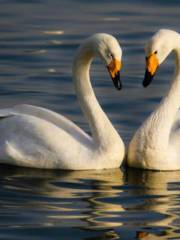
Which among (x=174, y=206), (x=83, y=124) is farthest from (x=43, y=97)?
(x=174, y=206)

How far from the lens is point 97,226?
11.3 meters

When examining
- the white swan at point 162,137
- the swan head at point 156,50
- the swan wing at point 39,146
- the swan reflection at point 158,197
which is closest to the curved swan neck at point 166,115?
the white swan at point 162,137

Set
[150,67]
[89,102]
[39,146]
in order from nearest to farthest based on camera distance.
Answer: [150,67] → [39,146] → [89,102]

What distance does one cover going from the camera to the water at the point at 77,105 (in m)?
11.3

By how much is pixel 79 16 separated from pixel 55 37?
1591 millimetres

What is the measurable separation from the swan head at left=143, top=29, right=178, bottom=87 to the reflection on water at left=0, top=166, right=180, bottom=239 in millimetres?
1082

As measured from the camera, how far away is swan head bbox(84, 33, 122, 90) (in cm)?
1284

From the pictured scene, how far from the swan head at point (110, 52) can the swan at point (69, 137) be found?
0.01 m

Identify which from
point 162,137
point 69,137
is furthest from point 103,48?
point 162,137

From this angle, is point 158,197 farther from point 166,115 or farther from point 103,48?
point 103,48

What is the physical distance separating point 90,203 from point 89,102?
173 centimetres

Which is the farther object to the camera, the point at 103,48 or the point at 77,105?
the point at 77,105

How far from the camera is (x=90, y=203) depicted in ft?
39.7

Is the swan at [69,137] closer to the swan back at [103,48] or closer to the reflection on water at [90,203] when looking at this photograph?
the swan back at [103,48]
